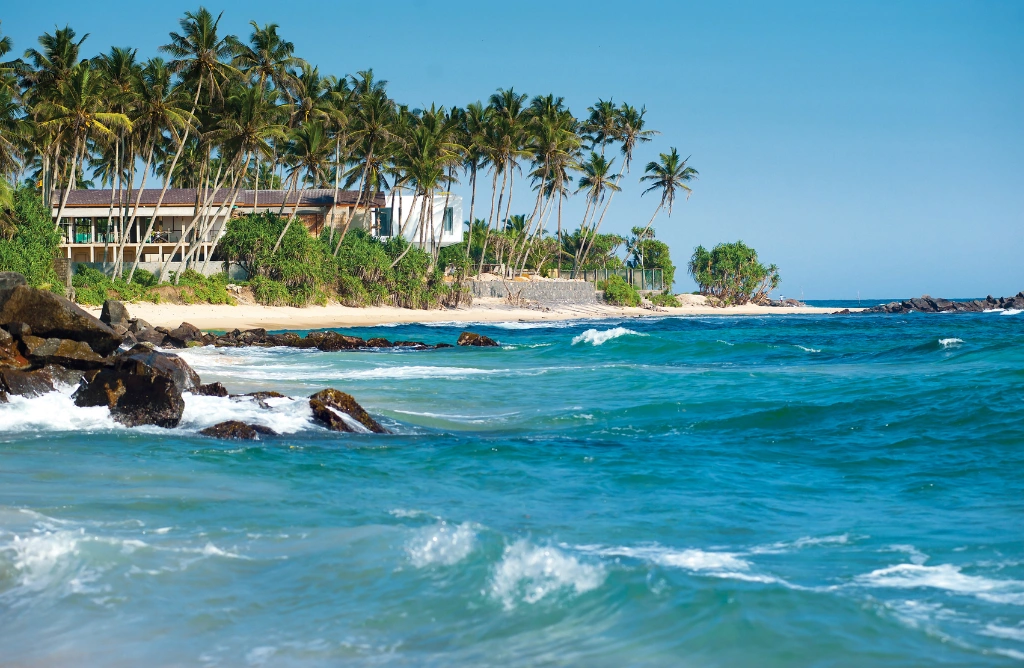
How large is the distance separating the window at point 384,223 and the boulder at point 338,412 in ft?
154

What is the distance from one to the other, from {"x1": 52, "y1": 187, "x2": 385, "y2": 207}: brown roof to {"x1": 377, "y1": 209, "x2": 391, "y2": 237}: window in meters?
0.72

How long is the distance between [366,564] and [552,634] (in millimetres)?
1576

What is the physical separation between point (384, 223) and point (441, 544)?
53896 mm

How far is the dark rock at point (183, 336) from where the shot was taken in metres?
26.7

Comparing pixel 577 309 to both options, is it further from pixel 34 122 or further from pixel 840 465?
pixel 840 465

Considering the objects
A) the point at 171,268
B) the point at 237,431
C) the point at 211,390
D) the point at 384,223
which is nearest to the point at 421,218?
the point at 384,223

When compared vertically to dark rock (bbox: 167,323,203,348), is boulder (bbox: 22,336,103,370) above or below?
above

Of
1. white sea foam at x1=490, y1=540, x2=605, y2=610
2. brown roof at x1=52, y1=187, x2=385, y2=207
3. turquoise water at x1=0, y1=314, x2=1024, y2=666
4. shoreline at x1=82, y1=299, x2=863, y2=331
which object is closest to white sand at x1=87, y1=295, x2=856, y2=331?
shoreline at x1=82, y1=299, x2=863, y2=331

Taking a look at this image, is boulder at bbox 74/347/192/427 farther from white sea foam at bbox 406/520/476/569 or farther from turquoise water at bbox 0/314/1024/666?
white sea foam at bbox 406/520/476/569

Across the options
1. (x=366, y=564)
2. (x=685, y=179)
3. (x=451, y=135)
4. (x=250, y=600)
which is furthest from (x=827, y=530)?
(x=685, y=179)

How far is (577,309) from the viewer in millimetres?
63781

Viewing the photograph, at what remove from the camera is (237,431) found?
37.2 ft

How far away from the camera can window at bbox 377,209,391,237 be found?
193 ft

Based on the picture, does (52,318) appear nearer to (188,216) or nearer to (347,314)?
(347,314)
